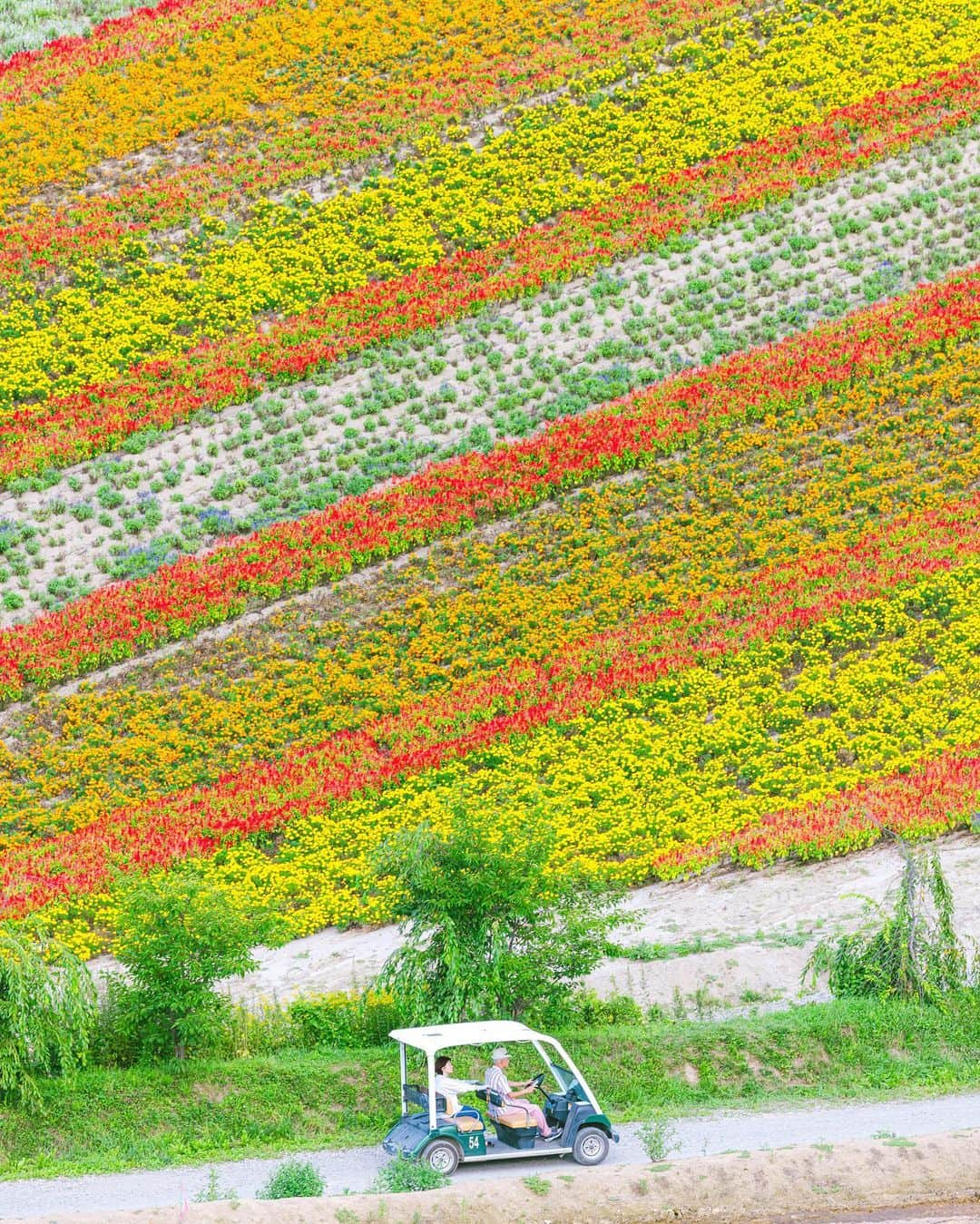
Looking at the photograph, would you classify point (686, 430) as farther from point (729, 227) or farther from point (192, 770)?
point (192, 770)

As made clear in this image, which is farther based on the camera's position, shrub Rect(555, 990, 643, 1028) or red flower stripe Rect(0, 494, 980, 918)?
red flower stripe Rect(0, 494, 980, 918)

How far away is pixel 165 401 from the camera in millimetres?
39344

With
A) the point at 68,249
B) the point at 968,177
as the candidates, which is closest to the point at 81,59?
the point at 68,249

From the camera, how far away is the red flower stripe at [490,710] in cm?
2412

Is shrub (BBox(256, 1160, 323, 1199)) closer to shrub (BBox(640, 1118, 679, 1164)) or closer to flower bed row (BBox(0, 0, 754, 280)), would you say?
shrub (BBox(640, 1118, 679, 1164))

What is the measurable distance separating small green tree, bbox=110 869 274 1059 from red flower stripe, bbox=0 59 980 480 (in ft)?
74.3

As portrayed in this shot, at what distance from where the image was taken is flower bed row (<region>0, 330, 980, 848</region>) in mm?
27406

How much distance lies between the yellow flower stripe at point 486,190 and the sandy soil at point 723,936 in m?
23.7

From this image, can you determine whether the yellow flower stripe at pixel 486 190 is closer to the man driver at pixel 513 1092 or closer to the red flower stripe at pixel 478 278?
the red flower stripe at pixel 478 278

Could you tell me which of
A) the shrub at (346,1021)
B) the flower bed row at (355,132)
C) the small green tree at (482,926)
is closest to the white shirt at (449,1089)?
the small green tree at (482,926)

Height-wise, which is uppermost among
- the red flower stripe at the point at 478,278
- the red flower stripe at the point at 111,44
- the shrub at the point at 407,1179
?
the red flower stripe at the point at 111,44

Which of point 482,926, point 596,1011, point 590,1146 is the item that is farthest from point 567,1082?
point 596,1011

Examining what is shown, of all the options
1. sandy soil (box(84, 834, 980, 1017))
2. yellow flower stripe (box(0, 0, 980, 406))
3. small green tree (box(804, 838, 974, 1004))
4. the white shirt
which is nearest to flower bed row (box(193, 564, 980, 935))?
sandy soil (box(84, 834, 980, 1017))

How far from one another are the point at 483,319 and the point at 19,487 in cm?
1333
